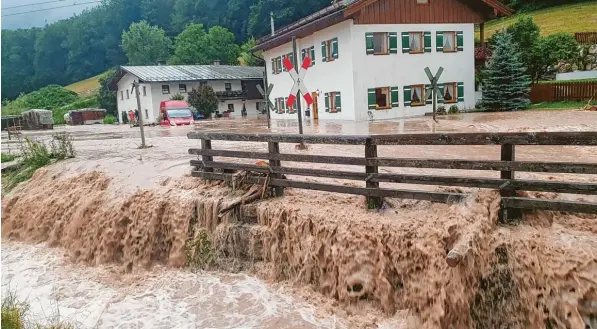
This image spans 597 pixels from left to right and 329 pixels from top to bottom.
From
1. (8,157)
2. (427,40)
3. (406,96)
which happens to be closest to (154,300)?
(8,157)

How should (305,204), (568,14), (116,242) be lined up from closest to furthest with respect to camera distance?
(305,204), (116,242), (568,14)

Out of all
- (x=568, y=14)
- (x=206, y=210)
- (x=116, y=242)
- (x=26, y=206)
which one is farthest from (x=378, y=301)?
(x=568, y=14)

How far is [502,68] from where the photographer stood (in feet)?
89.4

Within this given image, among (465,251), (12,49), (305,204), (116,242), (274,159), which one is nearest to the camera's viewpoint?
(465,251)

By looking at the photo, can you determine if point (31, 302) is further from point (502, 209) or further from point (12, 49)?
point (12, 49)

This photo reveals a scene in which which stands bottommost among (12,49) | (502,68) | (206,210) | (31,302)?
(31,302)

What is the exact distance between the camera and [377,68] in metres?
27.7

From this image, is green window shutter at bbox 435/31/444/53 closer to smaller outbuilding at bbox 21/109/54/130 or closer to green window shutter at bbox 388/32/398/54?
green window shutter at bbox 388/32/398/54

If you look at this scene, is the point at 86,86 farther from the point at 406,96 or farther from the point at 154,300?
the point at 154,300

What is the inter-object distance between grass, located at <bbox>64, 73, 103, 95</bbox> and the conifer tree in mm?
75112

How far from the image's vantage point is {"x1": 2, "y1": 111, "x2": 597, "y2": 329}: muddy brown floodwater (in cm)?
611

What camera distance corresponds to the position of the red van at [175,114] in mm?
37625

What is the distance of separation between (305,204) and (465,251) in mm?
3320

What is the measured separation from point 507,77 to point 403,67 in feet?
19.3
